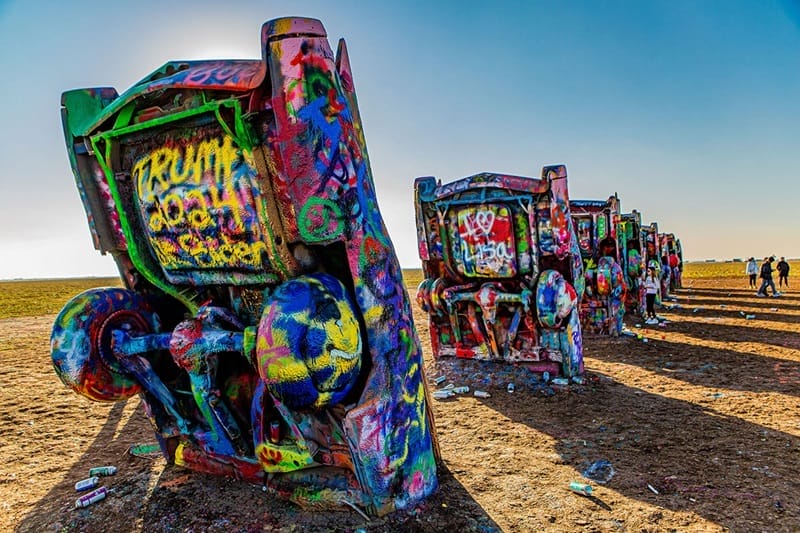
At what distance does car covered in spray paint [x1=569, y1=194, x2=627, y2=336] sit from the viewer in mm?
9469

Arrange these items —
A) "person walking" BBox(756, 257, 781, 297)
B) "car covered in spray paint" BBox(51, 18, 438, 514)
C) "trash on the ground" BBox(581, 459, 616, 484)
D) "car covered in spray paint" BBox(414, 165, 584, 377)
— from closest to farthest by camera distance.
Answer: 1. "car covered in spray paint" BBox(51, 18, 438, 514)
2. "trash on the ground" BBox(581, 459, 616, 484)
3. "car covered in spray paint" BBox(414, 165, 584, 377)
4. "person walking" BBox(756, 257, 781, 297)

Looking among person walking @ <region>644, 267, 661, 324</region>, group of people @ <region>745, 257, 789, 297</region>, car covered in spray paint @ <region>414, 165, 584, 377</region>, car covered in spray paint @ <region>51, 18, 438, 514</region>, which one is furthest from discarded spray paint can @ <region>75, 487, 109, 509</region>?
group of people @ <region>745, 257, 789, 297</region>

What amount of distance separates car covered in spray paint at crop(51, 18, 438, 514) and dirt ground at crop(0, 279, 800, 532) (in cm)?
32

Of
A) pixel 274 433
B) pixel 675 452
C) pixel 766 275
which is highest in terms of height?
pixel 766 275

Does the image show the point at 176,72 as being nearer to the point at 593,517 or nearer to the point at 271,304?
the point at 271,304

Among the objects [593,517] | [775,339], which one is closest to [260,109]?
[593,517]

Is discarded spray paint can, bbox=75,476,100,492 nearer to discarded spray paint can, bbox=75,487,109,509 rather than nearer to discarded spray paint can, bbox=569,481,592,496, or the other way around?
discarded spray paint can, bbox=75,487,109,509

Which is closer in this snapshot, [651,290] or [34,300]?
[651,290]

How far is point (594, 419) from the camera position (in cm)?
514

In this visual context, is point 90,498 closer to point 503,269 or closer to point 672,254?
point 503,269

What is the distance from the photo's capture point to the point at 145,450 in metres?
4.66

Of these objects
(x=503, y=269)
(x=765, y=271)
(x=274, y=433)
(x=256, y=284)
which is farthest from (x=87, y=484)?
(x=765, y=271)

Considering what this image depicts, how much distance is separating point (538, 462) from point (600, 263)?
244 inches

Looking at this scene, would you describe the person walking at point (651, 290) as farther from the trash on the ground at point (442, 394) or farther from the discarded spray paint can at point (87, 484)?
the discarded spray paint can at point (87, 484)
